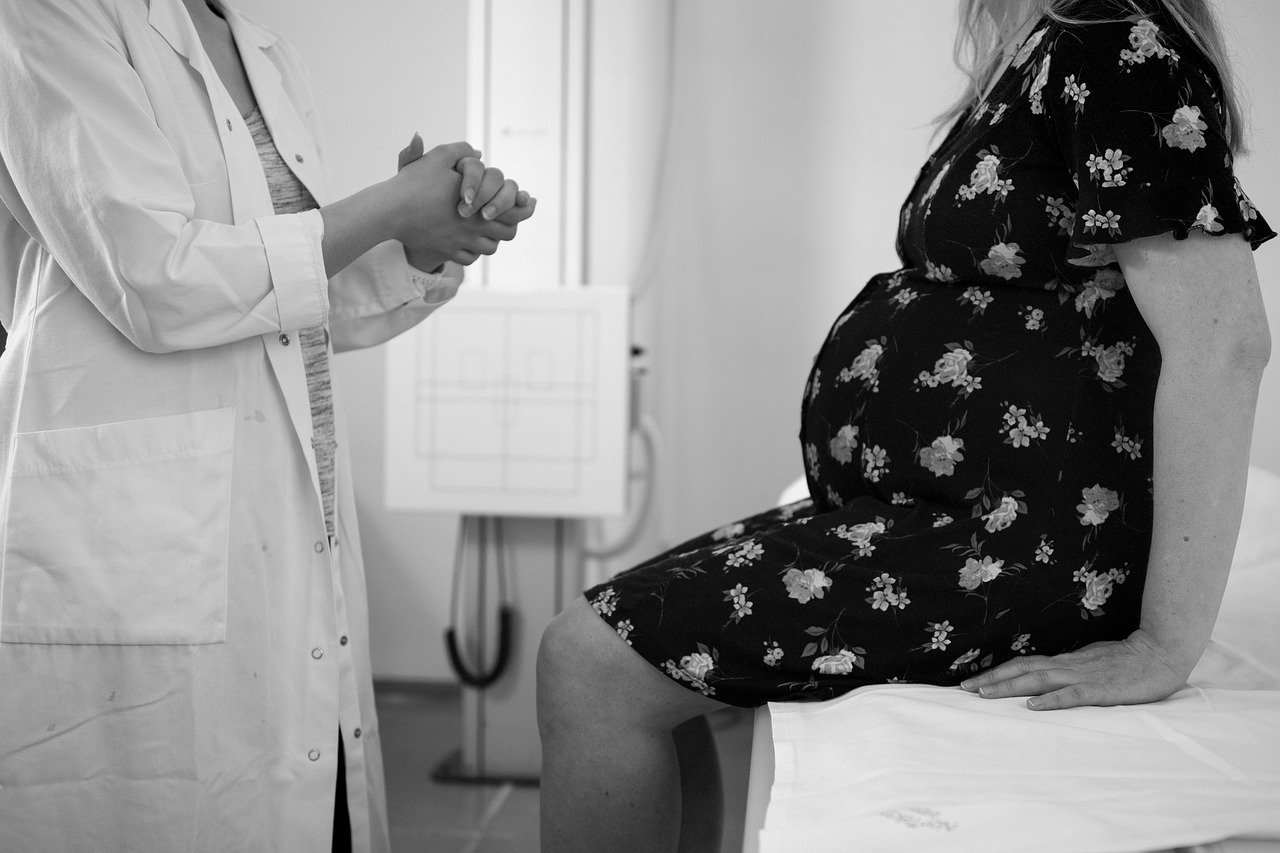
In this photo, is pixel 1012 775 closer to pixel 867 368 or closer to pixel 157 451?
pixel 867 368

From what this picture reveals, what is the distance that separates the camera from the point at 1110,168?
2.62 feet

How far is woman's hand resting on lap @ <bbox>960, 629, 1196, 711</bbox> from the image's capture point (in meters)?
0.79

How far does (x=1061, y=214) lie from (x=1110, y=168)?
62mm

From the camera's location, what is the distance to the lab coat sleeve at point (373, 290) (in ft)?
4.10

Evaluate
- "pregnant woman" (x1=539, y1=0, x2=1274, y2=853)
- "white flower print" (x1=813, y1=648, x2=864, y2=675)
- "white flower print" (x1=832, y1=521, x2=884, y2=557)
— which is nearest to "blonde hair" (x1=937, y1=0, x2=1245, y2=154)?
"pregnant woman" (x1=539, y1=0, x2=1274, y2=853)

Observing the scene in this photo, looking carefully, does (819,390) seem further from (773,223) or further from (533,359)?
(773,223)

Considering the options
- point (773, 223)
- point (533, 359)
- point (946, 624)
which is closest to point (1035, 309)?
point (946, 624)

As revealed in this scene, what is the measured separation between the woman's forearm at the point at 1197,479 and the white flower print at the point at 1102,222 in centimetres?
11

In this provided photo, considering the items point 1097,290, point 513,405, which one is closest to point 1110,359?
point 1097,290

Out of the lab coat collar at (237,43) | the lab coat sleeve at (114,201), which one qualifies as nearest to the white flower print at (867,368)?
the lab coat sleeve at (114,201)

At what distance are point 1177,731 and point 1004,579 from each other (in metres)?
0.16

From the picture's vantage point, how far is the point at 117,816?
0.98 m

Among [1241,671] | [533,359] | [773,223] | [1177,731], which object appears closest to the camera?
[1177,731]

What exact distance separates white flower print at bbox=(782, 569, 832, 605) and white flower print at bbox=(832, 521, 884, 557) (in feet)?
0.12
